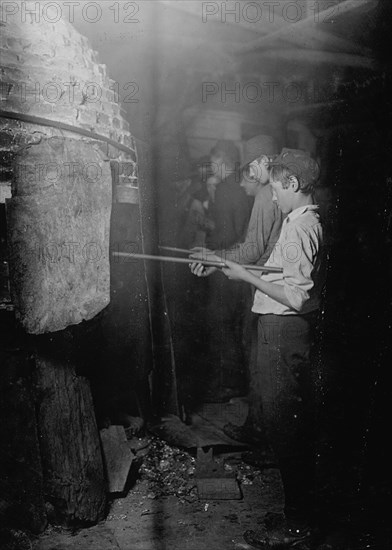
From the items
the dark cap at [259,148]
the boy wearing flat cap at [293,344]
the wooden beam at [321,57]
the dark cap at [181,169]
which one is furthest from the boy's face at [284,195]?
the dark cap at [181,169]

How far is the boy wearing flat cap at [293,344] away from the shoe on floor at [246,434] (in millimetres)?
1383

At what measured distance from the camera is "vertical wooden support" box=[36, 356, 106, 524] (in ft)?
11.2

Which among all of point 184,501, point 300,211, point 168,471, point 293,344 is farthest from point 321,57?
point 184,501

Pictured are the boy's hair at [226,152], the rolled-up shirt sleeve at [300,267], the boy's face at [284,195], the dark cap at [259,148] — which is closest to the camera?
the rolled-up shirt sleeve at [300,267]

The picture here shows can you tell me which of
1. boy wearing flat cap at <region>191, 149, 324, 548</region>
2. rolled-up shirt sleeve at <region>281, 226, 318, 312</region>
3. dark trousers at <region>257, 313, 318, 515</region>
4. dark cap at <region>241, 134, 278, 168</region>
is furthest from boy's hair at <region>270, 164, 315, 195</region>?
dark cap at <region>241, 134, 278, 168</region>

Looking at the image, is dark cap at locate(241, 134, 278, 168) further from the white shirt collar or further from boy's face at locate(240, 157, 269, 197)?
the white shirt collar

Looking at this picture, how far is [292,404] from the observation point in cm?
318

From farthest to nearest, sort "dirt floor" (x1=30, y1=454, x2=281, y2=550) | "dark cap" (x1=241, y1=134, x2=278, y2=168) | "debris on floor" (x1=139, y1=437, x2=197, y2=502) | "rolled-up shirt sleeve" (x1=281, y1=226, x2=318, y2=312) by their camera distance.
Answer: "dark cap" (x1=241, y1=134, x2=278, y2=168) → "debris on floor" (x1=139, y1=437, x2=197, y2=502) → "dirt floor" (x1=30, y1=454, x2=281, y2=550) → "rolled-up shirt sleeve" (x1=281, y1=226, x2=318, y2=312)

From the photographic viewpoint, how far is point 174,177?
7.12 m

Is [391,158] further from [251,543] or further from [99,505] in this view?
[99,505]

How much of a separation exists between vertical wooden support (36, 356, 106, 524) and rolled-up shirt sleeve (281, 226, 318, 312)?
65.8 inches

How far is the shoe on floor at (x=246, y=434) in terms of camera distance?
15.5ft

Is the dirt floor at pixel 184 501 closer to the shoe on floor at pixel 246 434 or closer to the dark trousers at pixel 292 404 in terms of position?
the shoe on floor at pixel 246 434

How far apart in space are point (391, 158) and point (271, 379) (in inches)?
138
